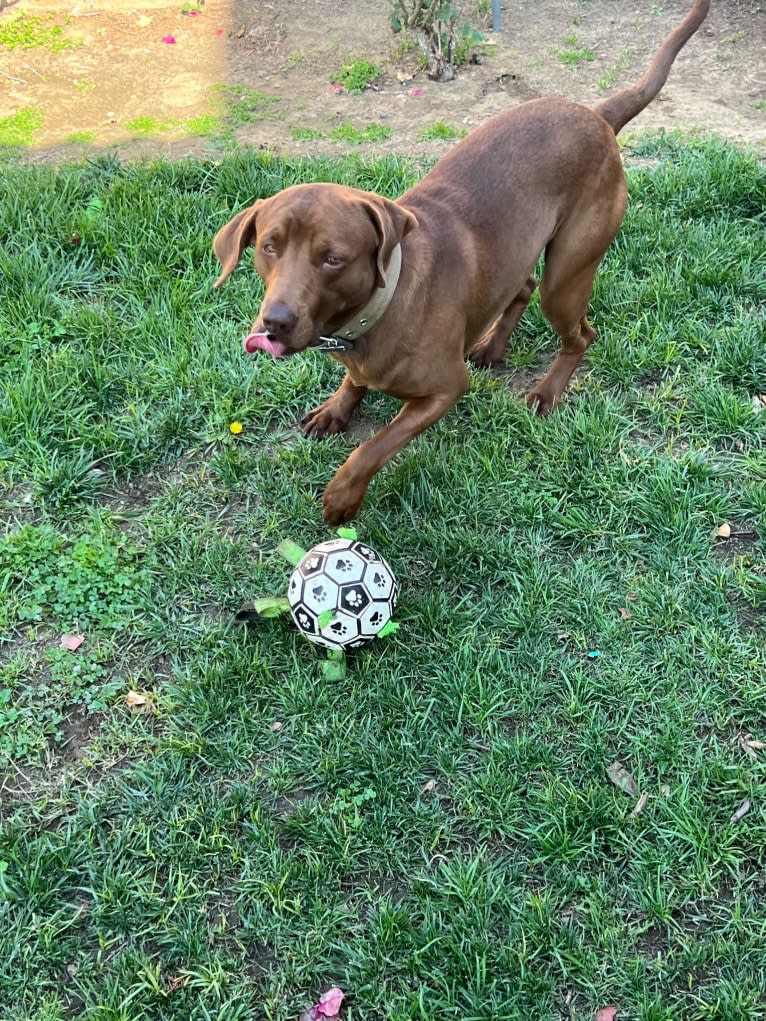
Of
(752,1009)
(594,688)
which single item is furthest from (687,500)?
(752,1009)

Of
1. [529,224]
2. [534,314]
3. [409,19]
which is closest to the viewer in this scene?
[529,224]

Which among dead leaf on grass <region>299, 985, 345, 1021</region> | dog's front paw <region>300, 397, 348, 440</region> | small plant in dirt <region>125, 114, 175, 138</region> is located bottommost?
dead leaf on grass <region>299, 985, 345, 1021</region>

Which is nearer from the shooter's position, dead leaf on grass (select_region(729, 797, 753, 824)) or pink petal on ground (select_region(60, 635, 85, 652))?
dead leaf on grass (select_region(729, 797, 753, 824))

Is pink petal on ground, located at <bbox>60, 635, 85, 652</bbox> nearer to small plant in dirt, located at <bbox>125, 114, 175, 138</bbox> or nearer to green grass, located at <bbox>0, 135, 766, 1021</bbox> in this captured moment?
green grass, located at <bbox>0, 135, 766, 1021</bbox>

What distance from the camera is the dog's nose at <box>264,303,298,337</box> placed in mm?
2857

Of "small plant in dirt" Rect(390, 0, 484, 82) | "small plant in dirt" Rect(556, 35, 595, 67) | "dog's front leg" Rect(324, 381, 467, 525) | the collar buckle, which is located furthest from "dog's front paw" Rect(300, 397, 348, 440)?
"small plant in dirt" Rect(556, 35, 595, 67)

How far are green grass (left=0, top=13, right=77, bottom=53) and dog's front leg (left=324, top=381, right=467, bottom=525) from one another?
511 centimetres

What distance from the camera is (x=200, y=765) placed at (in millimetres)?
2945

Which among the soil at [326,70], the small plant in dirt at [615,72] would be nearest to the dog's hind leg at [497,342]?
the soil at [326,70]

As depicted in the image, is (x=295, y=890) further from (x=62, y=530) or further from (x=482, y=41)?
(x=482, y=41)

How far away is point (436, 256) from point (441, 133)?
280 centimetres

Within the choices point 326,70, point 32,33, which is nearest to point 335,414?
point 326,70

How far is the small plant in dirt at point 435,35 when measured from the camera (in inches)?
251

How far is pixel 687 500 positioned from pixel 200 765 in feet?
7.17
